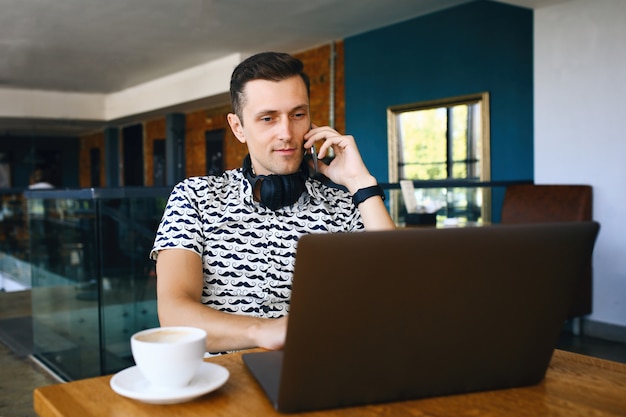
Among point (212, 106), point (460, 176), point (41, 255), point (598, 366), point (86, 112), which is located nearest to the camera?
point (598, 366)

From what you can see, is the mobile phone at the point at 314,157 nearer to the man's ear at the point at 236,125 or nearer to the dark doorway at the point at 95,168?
the man's ear at the point at 236,125

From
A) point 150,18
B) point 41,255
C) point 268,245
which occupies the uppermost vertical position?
point 150,18

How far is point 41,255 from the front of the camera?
4168mm

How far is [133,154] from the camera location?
1253 cm

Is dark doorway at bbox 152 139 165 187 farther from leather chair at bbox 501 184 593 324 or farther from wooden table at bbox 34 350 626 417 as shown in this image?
wooden table at bbox 34 350 626 417

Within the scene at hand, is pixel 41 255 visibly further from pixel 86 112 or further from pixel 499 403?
pixel 86 112

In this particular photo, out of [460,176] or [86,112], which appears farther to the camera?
[86,112]

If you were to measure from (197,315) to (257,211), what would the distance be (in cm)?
34

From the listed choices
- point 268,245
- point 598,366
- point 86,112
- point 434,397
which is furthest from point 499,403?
point 86,112

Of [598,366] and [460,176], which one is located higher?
[460,176]

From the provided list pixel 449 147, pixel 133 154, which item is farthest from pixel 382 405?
pixel 133 154

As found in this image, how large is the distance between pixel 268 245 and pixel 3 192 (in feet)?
20.2

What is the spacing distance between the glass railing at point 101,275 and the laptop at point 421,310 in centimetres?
229

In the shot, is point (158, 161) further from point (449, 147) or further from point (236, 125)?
point (236, 125)
